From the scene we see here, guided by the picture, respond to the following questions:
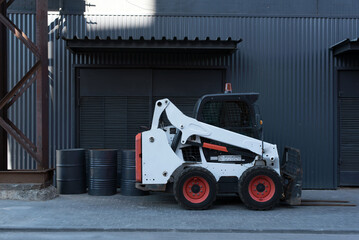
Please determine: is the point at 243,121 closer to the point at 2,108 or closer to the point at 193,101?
the point at 193,101

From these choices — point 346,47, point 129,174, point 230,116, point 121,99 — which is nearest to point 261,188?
point 230,116

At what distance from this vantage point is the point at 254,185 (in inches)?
349

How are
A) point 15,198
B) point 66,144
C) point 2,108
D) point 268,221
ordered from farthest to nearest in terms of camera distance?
point 66,144 → point 2,108 → point 15,198 → point 268,221

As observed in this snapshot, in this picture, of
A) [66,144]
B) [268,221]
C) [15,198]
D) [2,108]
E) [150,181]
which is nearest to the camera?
[268,221]

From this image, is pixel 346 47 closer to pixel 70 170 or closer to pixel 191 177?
pixel 191 177

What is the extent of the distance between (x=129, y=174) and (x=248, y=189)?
10.9 ft

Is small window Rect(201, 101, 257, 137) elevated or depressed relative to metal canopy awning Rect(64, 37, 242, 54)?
depressed

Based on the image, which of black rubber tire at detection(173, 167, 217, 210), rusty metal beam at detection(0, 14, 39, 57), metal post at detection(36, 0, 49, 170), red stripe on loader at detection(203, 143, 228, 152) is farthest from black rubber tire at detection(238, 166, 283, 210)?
rusty metal beam at detection(0, 14, 39, 57)

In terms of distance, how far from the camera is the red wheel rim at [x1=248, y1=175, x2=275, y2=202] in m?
8.83

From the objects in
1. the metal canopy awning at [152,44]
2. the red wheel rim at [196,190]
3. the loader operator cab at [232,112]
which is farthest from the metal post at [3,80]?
the loader operator cab at [232,112]

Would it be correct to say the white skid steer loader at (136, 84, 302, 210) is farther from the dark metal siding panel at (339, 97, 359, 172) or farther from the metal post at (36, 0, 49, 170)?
the dark metal siding panel at (339, 97, 359, 172)

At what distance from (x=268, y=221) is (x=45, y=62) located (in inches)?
263

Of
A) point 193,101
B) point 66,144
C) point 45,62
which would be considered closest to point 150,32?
point 193,101

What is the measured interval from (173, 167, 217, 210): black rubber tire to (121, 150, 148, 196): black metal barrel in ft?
6.57
